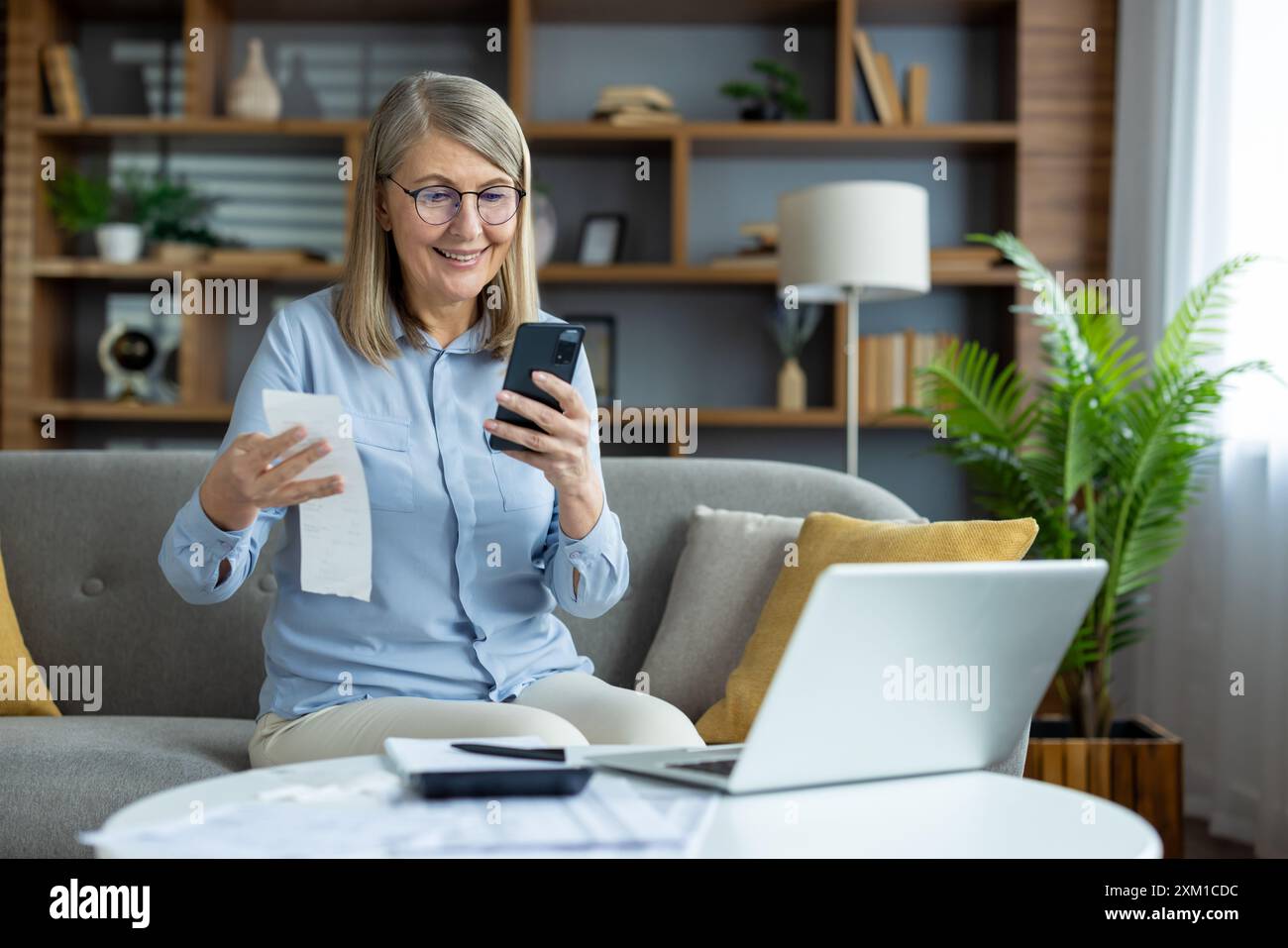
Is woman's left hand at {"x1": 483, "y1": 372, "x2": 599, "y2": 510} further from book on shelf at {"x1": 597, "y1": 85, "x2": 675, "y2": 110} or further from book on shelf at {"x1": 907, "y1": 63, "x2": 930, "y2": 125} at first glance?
book on shelf at {"x1": 907, "y1": 63, "x2": 930, "y2": 125}

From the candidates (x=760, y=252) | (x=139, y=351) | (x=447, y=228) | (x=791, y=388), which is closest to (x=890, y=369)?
(x=791, y=388)

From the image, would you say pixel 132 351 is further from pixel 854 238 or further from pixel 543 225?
pixel 854 238

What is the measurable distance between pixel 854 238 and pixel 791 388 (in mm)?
831

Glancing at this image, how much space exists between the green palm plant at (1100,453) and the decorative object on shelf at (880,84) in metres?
1.12

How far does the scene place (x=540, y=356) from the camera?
4.16 feet

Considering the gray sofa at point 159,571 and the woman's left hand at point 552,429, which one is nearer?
the woman's left hand at point 552,429

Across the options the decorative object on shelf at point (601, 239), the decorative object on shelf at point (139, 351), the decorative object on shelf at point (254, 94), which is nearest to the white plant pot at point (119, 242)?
the decorative object on shelf at point (139, 351)

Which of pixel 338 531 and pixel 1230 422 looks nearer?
pixel 338 531

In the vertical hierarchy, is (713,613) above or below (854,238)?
below

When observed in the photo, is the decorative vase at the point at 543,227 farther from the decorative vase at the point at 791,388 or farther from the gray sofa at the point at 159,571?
the gray sofa at the point at 159,571

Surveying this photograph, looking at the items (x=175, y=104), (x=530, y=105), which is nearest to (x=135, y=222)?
(x=175, y=104)

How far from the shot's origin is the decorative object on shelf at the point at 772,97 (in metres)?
3.85

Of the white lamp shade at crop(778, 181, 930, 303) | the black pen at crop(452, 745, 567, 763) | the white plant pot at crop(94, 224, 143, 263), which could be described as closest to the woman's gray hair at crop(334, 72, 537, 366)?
the black pen at crop(452, 745, 567, 763)
